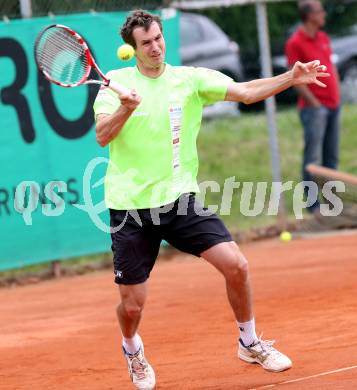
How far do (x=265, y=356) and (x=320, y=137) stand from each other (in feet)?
20.8

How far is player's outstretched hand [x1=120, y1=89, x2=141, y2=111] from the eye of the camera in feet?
19.1

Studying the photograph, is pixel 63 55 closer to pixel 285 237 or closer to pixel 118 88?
pixel 118 88

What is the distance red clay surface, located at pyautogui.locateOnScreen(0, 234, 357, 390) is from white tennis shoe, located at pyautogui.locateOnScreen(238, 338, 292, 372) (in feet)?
0.36

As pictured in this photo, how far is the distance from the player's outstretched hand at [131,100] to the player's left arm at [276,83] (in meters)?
0.77

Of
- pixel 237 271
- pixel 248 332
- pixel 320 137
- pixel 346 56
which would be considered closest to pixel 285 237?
pixel 320 137

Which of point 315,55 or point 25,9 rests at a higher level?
point 25,9

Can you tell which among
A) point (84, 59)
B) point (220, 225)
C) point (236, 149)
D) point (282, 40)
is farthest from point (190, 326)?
Result: point (282, 40)

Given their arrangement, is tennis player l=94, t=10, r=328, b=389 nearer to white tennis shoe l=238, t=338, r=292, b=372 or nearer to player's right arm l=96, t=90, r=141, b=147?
player's right arm l=96, t=90, r=141, b=147

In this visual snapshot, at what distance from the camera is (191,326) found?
8320mm

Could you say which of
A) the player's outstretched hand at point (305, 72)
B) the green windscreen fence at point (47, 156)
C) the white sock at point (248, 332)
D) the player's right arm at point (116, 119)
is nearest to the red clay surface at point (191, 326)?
the white sock at point (248, 332)

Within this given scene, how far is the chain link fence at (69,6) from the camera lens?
1118cm

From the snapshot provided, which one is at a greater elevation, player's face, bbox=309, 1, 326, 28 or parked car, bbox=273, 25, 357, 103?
player's face, bbox=309, 1, 326, 28

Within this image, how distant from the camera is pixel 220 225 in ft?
21.1

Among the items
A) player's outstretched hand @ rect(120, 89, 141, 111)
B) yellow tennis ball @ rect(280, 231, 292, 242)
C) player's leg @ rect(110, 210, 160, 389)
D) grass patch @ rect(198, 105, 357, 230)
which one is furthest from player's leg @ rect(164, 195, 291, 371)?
grass patch @ rect(198, 105, 357, 230)
